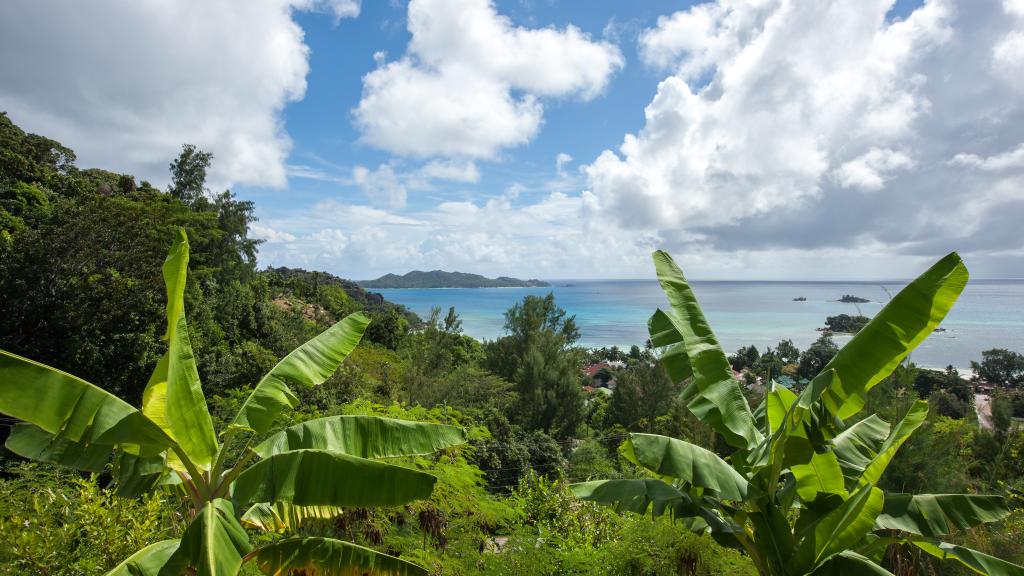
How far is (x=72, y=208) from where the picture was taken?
14945 millimetres

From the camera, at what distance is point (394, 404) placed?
6316mm

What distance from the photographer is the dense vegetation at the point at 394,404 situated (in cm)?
414

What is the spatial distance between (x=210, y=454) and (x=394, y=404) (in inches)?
129

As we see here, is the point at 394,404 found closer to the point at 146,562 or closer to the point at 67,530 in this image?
the point at 67,530

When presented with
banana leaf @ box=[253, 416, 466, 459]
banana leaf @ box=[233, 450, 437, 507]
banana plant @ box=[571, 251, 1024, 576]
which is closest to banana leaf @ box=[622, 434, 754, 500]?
banana plant @ box=[571, 251, 1024, 576]

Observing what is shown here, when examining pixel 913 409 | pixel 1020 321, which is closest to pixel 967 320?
pixel 1020 321

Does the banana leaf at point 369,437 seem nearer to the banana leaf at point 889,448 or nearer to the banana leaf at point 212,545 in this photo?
the banana leaf at point 212,545

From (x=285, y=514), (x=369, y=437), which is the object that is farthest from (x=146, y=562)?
(x=369, y=437)

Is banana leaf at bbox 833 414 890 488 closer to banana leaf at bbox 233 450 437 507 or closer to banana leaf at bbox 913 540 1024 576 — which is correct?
banana leaf at bbox 913 540 1024 576

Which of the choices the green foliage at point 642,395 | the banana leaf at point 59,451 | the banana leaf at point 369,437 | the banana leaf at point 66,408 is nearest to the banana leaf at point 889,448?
the banana leaf at point 369,437

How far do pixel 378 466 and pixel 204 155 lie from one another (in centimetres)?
3369

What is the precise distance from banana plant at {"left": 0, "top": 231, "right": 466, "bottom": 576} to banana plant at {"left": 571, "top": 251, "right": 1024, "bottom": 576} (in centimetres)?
146

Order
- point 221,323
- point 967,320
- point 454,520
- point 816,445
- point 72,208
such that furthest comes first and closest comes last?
point 967,320
point 221,323
point 72,208
point 454,520
point 816,445

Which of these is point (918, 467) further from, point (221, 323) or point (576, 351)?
point (221, 323)
